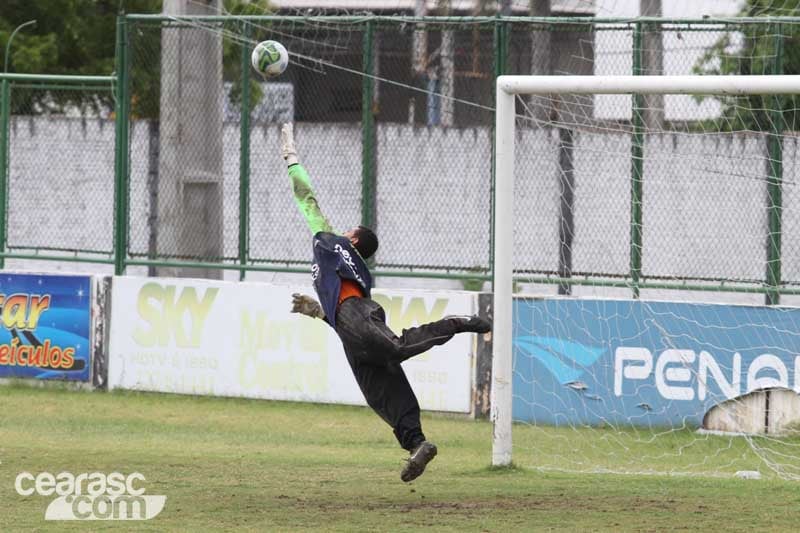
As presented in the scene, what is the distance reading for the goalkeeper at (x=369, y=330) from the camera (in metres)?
10.5

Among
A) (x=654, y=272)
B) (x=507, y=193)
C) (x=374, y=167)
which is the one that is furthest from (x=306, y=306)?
(x=374, y=167)

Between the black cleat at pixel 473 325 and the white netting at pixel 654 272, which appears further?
the white netting at pixel 654 272

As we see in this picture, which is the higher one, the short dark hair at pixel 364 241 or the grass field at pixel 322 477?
the short dark hair at pixel 364 241

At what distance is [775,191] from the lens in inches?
596

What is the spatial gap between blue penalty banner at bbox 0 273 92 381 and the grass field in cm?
59

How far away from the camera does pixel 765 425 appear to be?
47.2ft

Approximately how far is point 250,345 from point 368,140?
2577 millimetres

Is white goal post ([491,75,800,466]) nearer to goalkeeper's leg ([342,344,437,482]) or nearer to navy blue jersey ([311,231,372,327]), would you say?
goalkeeper's leg ([342,344,437,482])

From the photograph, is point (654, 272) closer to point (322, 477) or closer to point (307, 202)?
point (322, 477)

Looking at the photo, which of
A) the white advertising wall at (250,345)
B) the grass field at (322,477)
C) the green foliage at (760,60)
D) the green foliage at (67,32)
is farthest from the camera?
the green foliage at (67,32)

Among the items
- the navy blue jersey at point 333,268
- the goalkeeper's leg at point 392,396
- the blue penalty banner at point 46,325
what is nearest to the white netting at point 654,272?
the goalkeeper's leg at point 392,396

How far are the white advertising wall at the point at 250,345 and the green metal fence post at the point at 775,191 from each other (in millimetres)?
3004

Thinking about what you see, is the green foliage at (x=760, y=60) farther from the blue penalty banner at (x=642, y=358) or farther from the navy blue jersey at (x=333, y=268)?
the navy blue jersey at (x=333, y=268)

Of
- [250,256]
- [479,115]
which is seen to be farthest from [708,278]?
[250,256]
